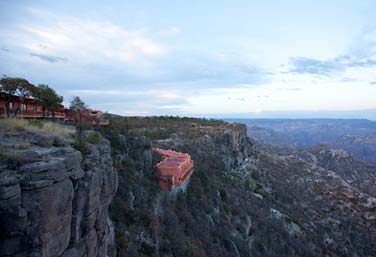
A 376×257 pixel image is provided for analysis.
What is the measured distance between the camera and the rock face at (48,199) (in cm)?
740

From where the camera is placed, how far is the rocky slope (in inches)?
753

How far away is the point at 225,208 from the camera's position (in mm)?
33375

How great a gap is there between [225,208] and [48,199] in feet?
89.0

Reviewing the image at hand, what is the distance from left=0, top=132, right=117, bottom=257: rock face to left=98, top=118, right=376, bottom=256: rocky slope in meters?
5.28

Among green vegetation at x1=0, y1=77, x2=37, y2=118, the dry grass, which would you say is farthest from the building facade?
the dry grass

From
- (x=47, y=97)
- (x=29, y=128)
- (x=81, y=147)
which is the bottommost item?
(x=81, y=147)

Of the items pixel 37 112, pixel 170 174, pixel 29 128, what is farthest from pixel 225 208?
pixel 29 128

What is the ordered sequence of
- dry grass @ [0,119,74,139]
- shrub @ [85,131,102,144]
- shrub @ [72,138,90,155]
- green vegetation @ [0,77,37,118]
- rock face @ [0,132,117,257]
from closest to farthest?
1. rock face @ [0,132,117,257]
2. dry grass @ [0,119,74,139]
3. shrub @ [72,138,90,155]
4. shrub @ [85,131,102,144]
5. green vegetation @ [0,77,37,118]

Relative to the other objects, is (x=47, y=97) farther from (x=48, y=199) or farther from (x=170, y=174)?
(x=48, y=199)

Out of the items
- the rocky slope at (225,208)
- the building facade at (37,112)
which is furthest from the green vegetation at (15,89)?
the rocky slope at (225,208)

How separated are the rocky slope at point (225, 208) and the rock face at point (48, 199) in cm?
528

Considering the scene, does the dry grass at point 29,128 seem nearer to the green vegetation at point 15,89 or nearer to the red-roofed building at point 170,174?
the green vegetation at point 15,89

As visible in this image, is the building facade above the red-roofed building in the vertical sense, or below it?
above

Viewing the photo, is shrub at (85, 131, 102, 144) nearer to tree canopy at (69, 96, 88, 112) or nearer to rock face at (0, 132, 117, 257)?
rock face at (0, 132, 117, 257)
